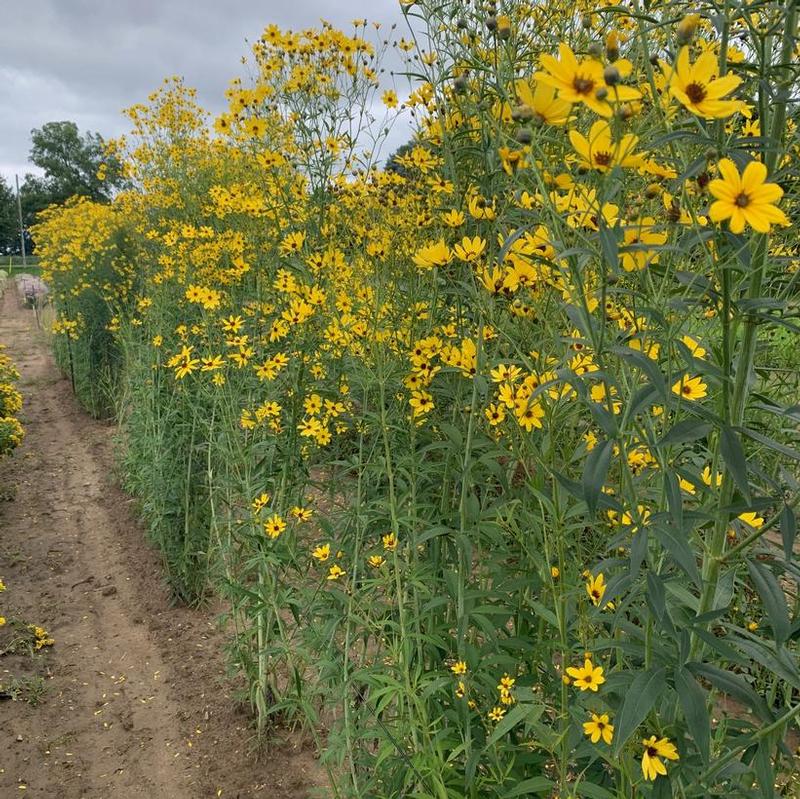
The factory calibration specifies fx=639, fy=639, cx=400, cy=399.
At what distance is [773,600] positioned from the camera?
955 mm

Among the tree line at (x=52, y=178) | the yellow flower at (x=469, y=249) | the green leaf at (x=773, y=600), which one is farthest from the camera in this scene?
the tree line at (x=52, y=178)

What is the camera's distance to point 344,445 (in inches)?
105

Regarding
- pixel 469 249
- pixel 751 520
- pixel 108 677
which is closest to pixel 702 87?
pixel 469 249

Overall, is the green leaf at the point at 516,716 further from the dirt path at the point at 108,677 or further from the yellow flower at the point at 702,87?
the dirt path at the point at 108,677

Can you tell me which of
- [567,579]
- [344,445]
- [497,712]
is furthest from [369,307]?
[497,712]

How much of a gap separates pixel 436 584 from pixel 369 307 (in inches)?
37.7

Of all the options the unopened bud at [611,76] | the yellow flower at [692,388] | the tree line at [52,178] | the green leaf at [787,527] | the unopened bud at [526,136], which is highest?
the tree line at [52,178]

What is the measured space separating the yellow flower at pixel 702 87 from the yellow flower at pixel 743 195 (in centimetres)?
7

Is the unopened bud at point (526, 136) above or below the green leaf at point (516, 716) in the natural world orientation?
above

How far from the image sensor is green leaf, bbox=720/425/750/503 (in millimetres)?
905

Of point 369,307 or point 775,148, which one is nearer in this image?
point 775,148

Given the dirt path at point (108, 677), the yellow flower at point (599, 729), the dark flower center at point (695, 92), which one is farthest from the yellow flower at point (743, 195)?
the dirt path at point (108, 677)

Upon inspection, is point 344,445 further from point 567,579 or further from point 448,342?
point 567,579

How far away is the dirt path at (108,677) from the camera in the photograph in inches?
106
